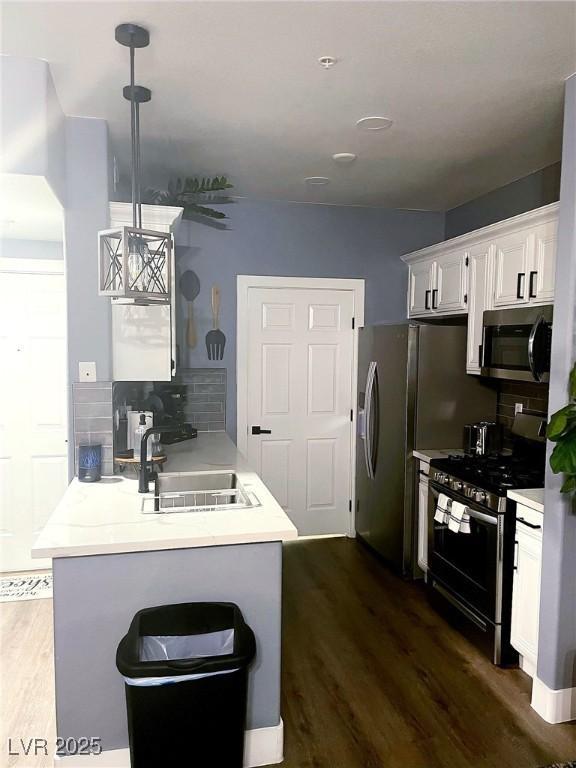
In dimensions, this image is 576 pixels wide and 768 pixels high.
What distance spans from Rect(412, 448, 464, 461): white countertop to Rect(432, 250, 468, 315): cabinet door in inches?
36.0

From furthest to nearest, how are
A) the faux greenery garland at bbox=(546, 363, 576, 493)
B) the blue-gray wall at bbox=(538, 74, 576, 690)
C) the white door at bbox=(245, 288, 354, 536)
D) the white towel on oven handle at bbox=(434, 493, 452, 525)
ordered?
1. the white door at bbox=(245, 288, 354, 536)
2. the white towel on oven handle at bbox=(434, 493, 452, 525)
3. the blue-gray wall at bbox=(538, 74, 576, 690)
4. the faux greenery garland at bbox=(546, 363, 576, 493)

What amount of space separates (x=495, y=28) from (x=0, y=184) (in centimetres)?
A: 203

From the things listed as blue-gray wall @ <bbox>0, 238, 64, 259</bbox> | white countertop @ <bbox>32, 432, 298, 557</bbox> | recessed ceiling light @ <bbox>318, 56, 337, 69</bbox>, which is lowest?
white countertop @ <bbox>32, 432, 298, 557</bbox>

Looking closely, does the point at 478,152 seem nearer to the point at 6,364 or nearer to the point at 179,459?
the point at 179,459

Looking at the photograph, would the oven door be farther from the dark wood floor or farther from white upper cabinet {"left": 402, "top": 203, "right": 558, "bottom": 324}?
white upper cabinet {"left": 402, "top": 203, "right": 558, "bottom": 324}

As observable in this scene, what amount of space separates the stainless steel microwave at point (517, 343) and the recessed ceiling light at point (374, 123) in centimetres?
119

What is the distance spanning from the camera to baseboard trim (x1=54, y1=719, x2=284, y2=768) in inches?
84.4

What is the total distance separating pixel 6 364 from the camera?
3939mm

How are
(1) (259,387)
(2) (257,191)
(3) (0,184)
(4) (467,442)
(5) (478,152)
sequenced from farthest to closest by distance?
(1) (259,387) < (2) (257,191) < (4) (467,442) < (5) (478,152) < (3) (0,184)

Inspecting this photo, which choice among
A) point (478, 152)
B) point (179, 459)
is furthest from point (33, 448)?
point (478, 152)

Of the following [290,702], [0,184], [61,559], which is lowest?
[290,702]

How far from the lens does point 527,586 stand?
2766 millimetres

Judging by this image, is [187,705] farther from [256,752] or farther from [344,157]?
[344,157]

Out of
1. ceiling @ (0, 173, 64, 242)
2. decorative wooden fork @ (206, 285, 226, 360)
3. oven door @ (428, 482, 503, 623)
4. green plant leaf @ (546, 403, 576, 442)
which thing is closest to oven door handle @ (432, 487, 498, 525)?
oven door @ (428, 482, 503, 623)
